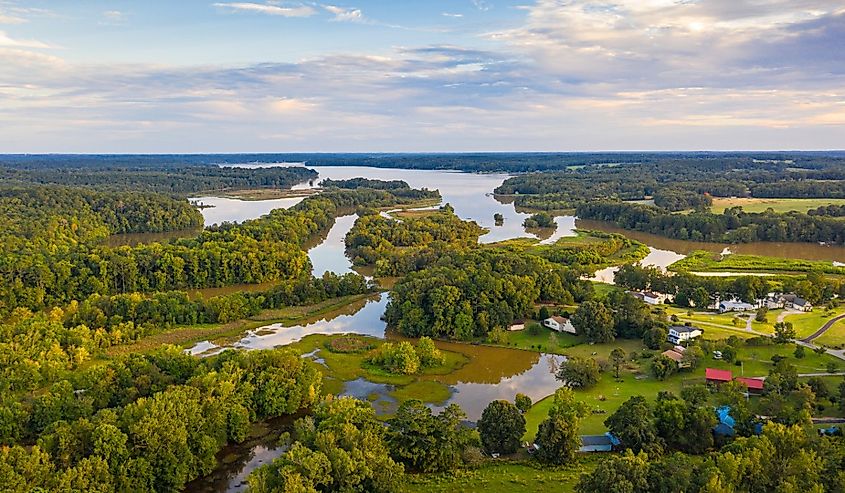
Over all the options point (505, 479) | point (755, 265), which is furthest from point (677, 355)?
point (755, 265)

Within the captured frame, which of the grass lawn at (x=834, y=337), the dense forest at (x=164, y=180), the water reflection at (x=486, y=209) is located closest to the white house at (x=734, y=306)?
the grass lawn at (x=834, y=337)

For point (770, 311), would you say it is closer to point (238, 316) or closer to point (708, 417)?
point (708, 417)

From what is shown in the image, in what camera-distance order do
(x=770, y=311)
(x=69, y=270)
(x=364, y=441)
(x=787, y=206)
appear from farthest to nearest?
(x=787, y=206) → (x=69, y=270) → (x=770, y=311) → (x=364, y=441)

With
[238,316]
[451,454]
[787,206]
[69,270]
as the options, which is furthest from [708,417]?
[787,206]

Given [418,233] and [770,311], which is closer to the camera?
[770,311]

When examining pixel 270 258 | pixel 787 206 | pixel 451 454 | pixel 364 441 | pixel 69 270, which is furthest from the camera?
pixel 787 206

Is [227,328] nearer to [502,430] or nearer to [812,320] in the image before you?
[502,430]
